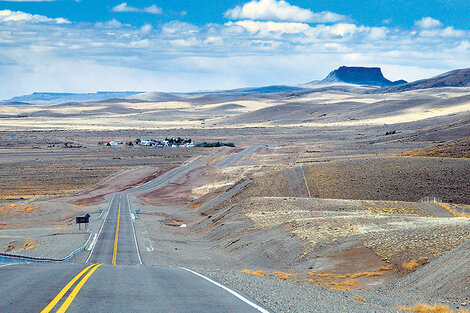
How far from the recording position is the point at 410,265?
66.4 feet

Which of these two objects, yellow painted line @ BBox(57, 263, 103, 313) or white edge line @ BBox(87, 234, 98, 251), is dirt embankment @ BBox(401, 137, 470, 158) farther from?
yellow painted line @ BBox(57, 263, 103, 313)

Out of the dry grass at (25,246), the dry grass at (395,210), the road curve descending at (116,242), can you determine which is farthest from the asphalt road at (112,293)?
the dry grass at (395,210)

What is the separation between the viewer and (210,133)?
623 feet

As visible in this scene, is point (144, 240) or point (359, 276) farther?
point (144, 240)

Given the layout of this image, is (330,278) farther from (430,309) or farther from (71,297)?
(71,297)

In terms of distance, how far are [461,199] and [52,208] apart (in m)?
42.0

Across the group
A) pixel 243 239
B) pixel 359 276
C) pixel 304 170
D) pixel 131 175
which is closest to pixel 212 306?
pixel 359 276

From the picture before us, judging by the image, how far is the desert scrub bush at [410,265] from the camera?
20.1 m

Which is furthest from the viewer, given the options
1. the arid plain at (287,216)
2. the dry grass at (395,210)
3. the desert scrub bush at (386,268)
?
Answer: the dry grass at (395,210)

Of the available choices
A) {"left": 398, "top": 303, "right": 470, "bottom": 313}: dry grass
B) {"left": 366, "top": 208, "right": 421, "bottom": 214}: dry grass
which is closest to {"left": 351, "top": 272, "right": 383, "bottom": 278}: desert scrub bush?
{"left": 398, "top": 303, "right": 470, "bottom": 313}: dry grass

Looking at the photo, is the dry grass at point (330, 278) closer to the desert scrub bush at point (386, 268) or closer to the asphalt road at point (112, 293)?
the desert scrub bush at point (386, 268)

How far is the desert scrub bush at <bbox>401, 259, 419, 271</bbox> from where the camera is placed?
20133 millimetres

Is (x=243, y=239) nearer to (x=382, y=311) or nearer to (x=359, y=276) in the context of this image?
(x=359, y=276)

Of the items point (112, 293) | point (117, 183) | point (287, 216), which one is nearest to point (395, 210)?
point (287, 216)
